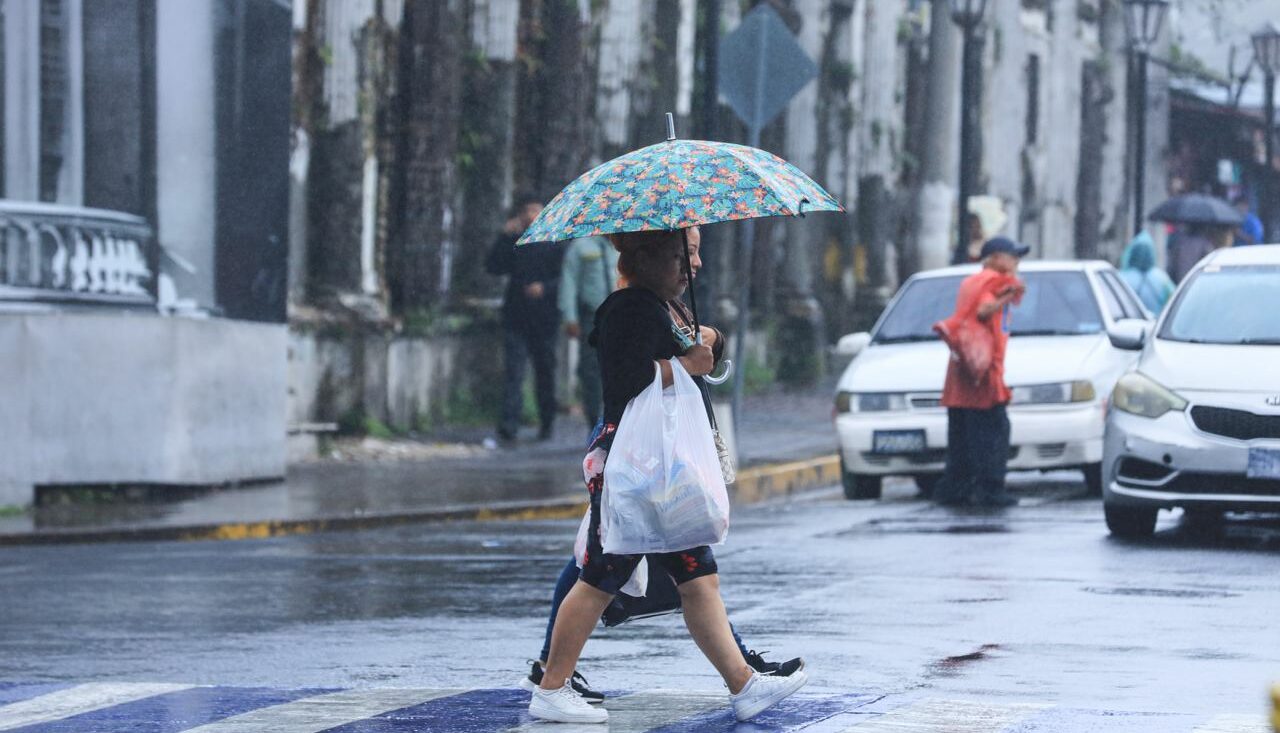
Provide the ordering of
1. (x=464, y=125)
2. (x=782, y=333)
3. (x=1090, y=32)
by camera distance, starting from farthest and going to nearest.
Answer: (x=1090, y=32) → (x=782, y=333) → (x=464, y=125)

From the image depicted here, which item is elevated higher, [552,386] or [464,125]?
[464,125]

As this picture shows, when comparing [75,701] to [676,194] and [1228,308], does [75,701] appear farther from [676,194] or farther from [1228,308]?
[1228,308]

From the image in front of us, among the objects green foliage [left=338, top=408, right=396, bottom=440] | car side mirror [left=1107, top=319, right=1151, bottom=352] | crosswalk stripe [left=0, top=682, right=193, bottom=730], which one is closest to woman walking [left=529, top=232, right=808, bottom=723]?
crosswalk stripe [left=0, top=682, right=193, bottom=730]

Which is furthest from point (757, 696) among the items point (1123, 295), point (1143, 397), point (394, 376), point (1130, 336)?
point (394, 376)

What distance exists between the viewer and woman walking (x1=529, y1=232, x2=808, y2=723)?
7.36m

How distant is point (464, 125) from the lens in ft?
73.7

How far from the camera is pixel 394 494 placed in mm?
16281

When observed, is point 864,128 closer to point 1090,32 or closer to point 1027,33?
point 1027,33

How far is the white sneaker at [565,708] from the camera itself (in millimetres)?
7535

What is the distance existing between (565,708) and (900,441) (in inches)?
361

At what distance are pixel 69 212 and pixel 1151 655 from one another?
29.5ft

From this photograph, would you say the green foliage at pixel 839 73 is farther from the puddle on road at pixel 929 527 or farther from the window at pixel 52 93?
the puddle on road at pixel 929 527

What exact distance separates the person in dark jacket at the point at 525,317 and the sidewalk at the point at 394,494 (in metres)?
0.40

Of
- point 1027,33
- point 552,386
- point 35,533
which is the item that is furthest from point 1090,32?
point 35,533
